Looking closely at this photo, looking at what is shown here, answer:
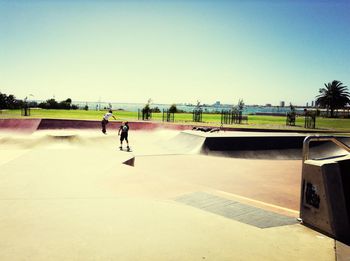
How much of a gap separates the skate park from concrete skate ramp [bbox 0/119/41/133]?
12.6 m

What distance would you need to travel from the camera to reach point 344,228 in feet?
13.8

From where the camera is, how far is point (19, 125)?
Answer: 75.9ft

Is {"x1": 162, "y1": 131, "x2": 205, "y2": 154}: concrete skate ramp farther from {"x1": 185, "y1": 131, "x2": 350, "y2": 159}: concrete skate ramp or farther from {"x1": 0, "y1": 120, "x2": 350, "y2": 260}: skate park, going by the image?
{"x1": 0, "y1": 120, "x2": 350, "y2": 260}: skate park

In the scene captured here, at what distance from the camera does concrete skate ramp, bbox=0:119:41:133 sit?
74.1 feet

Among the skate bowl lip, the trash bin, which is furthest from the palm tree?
the trash bin

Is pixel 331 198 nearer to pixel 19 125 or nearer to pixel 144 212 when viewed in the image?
pixel 144 212

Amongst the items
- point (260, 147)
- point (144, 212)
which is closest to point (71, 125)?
point (260, 147)

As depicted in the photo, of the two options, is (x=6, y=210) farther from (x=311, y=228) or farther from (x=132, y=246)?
(x=311, y=228)

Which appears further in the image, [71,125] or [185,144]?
[71,125]

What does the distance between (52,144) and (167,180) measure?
10107mm

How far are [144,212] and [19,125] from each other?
71.0 feet

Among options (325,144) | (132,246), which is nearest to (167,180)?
(132,246)

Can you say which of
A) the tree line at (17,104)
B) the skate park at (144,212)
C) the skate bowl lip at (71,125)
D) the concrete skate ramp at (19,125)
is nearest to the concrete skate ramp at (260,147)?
the skate park at (144,212)

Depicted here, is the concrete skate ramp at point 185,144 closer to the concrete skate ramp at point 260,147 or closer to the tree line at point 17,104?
the concrete skate ramp at point 260,147
